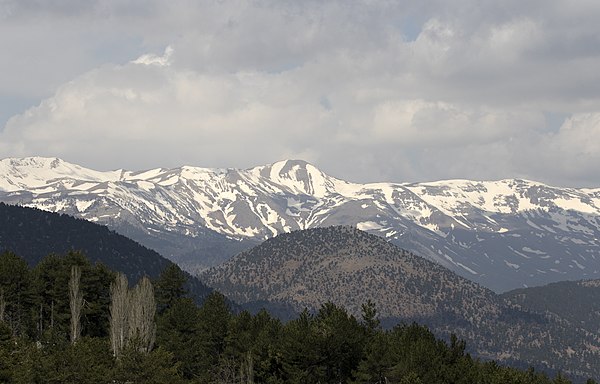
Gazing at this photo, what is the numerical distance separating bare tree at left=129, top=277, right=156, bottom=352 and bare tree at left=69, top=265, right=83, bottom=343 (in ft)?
33.2

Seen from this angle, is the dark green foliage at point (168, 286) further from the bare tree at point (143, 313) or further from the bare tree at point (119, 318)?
the bare tree at point (119, 318)

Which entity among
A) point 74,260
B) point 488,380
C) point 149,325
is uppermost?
point 74,260

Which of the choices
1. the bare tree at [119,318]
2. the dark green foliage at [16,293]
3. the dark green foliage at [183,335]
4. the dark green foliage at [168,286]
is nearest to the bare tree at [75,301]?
the bare tree at [119,318]

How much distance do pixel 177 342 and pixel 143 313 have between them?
10.4 m

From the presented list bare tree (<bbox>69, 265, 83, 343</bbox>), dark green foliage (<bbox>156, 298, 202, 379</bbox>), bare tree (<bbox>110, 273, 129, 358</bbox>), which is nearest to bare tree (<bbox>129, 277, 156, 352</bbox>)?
bare tree (<bbox>110, 273, 129, 358</bbox>)

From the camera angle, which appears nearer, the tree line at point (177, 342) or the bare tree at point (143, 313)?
the tree line at point (177, 342)

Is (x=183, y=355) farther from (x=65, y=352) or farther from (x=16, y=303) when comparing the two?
(x=65, y=352)

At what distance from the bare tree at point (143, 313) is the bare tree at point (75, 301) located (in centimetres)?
1012

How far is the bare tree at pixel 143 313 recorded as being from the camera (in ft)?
443

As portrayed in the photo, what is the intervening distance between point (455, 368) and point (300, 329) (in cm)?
2428

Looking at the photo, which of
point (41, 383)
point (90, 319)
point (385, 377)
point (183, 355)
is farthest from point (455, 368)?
point (90, 319)

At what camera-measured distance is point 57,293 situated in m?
153

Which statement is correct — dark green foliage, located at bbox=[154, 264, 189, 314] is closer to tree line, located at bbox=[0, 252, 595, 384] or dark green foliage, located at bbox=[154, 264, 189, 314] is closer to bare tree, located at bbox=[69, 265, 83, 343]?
tree line, located at bbox=[0, 252, 595, 384]

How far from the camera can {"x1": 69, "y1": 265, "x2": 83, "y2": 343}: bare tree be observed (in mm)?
141900
